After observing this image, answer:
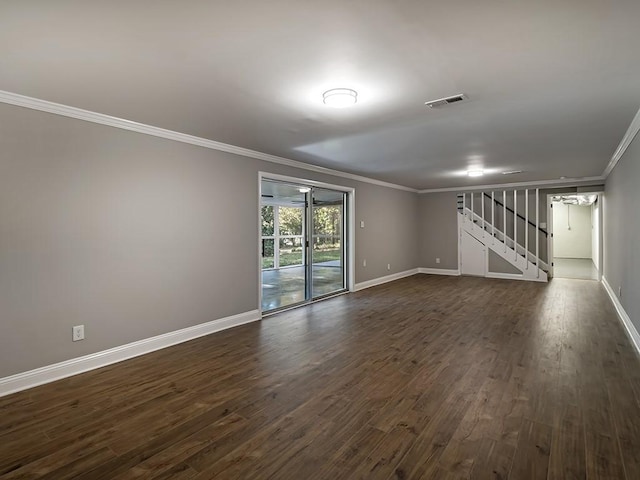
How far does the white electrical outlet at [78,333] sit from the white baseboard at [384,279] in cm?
479

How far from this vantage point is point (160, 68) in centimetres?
229

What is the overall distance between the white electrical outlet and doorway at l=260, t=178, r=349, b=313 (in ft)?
7.62

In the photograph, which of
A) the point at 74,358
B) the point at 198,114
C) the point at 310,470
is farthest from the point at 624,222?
the point at 74,358

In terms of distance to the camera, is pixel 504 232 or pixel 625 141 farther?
pixel 504 232

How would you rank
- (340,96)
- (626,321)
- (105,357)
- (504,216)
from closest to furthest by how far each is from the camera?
1. (340,96)
2. (105,357)
3. (626,321)
4. (504,216)

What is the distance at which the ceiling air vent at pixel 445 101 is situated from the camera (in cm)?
278

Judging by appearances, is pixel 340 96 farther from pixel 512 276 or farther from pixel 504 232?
pixel 512 276

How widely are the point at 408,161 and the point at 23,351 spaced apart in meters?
5.24

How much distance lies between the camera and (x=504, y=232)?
8.44 meters

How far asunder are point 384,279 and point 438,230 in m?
2.51

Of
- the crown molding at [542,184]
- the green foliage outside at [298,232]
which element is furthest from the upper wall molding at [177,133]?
the green foliage outside at [298,232]

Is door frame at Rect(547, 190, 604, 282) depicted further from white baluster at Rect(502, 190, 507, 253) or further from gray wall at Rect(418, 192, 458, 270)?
gray wall at Rect(418, 192, 458, 270)

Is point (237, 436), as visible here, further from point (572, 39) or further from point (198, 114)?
point (572, 39)

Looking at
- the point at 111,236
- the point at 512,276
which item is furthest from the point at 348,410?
the point at 512,276
